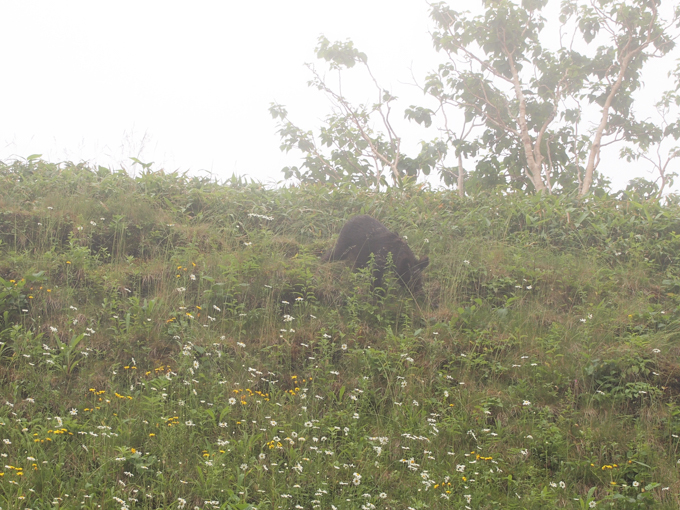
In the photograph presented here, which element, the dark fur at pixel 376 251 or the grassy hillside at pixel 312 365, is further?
the dark fur at pixel 376 251

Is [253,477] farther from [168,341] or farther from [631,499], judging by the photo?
[631,499]

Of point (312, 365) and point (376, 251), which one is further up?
point (376, 251)

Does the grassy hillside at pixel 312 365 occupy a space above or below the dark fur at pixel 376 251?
below

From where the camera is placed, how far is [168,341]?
4.23 meters

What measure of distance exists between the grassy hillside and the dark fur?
0.67ft

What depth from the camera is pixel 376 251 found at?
5.52 meters

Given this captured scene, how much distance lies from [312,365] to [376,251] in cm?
186

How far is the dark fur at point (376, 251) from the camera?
17.7 feet

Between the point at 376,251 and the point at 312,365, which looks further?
the point at 376,251

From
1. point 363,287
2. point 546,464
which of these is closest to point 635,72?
point 363,287

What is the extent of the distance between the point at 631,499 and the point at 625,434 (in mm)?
734

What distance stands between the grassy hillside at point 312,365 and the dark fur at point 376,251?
0.20 meters

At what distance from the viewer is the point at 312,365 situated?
4.03 metres

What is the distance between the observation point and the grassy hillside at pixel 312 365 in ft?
9.79
